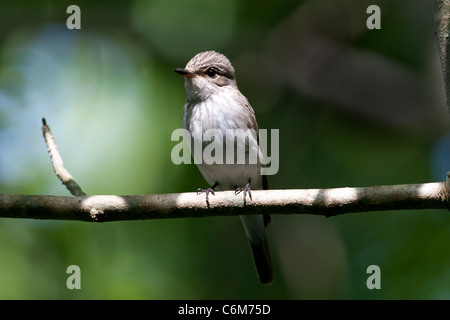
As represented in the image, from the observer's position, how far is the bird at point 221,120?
4.67 m

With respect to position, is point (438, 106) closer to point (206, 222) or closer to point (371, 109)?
point (371, 109)

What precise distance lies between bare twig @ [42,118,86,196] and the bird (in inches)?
43.6

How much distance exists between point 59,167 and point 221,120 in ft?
4.44

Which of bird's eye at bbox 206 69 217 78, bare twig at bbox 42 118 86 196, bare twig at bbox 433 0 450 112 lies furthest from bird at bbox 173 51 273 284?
bare twig at bbox 433 0 450 112

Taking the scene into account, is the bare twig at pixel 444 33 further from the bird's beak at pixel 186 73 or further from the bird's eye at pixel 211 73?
the bird's eye at pixel 211 73

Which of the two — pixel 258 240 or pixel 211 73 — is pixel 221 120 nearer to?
Answer: pixel 211 73

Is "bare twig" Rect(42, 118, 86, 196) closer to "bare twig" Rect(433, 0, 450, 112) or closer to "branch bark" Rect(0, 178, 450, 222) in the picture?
"branch bark" Rect(0, 178, 450, 222)

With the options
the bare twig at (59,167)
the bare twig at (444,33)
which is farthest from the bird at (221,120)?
the bare twig at (444,33)

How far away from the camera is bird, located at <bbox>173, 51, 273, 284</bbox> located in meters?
4.67

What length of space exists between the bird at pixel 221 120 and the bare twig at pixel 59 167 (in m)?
1.11

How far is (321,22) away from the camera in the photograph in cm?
762

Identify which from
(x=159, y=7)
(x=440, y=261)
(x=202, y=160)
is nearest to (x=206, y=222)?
(x=202, y=160)

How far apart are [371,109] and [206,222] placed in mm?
2856

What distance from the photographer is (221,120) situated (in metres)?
4.68
